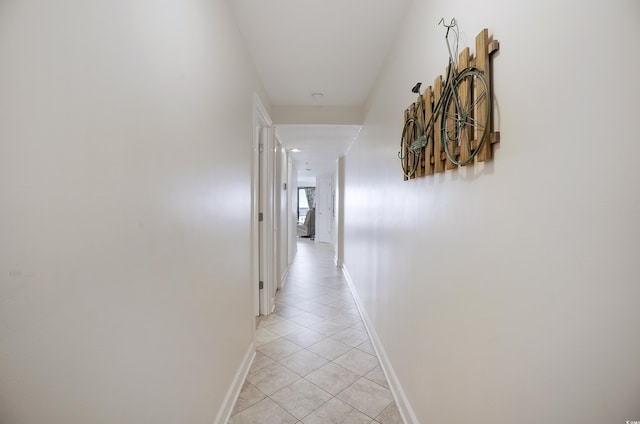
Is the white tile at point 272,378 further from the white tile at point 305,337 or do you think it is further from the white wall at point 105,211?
the white wall at point 105,211

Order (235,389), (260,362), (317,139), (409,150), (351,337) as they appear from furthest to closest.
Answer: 1. (317,139)
2. (351,337)
3. (260,362)
4. (235,389)
5. (409,150)

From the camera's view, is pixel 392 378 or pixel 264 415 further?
pixel 392 378

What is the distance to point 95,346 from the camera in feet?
2.33

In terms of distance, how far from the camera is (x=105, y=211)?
739mm

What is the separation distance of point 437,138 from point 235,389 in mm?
1902

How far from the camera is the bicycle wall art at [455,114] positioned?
91 cm

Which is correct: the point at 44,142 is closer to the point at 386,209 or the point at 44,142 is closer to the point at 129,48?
the point at 129,48

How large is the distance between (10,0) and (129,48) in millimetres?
327

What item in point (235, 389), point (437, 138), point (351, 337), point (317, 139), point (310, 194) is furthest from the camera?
point (310, 194)

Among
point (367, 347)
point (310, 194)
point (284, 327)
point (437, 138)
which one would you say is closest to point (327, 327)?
point (284, 327)

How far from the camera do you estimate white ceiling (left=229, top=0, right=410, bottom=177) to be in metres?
1.87

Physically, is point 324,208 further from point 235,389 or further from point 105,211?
point 105,211

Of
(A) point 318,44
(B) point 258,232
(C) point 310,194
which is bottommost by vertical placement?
(B) point 258,232

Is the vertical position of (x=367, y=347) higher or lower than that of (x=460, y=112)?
lower
